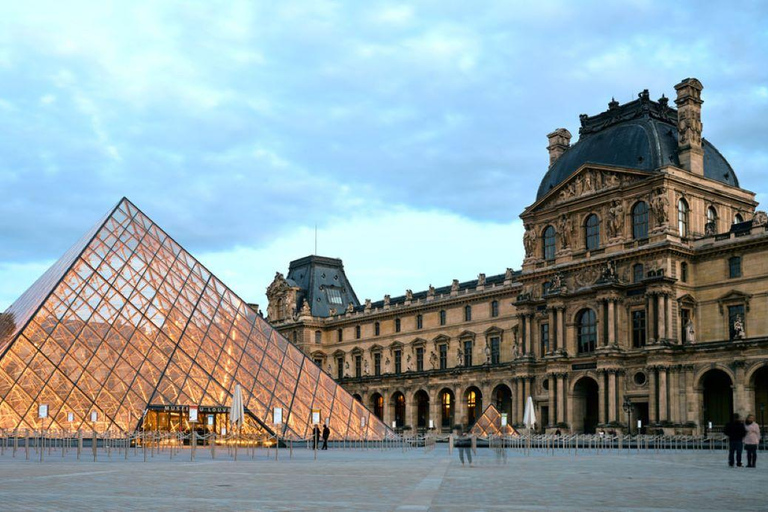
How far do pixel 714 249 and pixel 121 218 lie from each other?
3212cm

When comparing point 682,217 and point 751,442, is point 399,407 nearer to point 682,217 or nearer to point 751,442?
point 682,217

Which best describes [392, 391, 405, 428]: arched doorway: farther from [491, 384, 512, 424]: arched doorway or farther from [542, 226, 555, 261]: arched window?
[542, 226, 555, 261]: arched window

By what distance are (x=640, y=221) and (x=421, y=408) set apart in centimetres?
2928

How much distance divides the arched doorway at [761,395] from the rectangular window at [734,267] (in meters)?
5.69

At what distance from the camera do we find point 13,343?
34.4 m

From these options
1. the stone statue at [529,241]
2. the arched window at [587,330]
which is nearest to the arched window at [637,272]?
the arched window at [587,330]

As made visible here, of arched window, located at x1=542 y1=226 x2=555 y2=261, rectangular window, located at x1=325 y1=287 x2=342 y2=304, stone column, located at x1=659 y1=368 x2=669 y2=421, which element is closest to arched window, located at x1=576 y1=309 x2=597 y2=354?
arched window, located at x1=542 y1=226 x2=555 y2=261

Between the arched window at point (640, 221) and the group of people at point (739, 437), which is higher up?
the arched window at point (640, 221)

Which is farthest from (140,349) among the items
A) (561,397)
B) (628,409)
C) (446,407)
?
(446,407)

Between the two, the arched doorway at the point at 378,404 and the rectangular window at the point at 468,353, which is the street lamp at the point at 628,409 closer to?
the rectangular window at the point at 468,353

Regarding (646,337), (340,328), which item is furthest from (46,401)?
(340,328)

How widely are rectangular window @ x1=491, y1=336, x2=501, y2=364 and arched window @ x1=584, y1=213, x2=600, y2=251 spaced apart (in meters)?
13.4

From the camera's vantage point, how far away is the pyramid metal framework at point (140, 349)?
33906 mm

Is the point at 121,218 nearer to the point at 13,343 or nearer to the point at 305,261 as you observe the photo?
the point at 13,343
